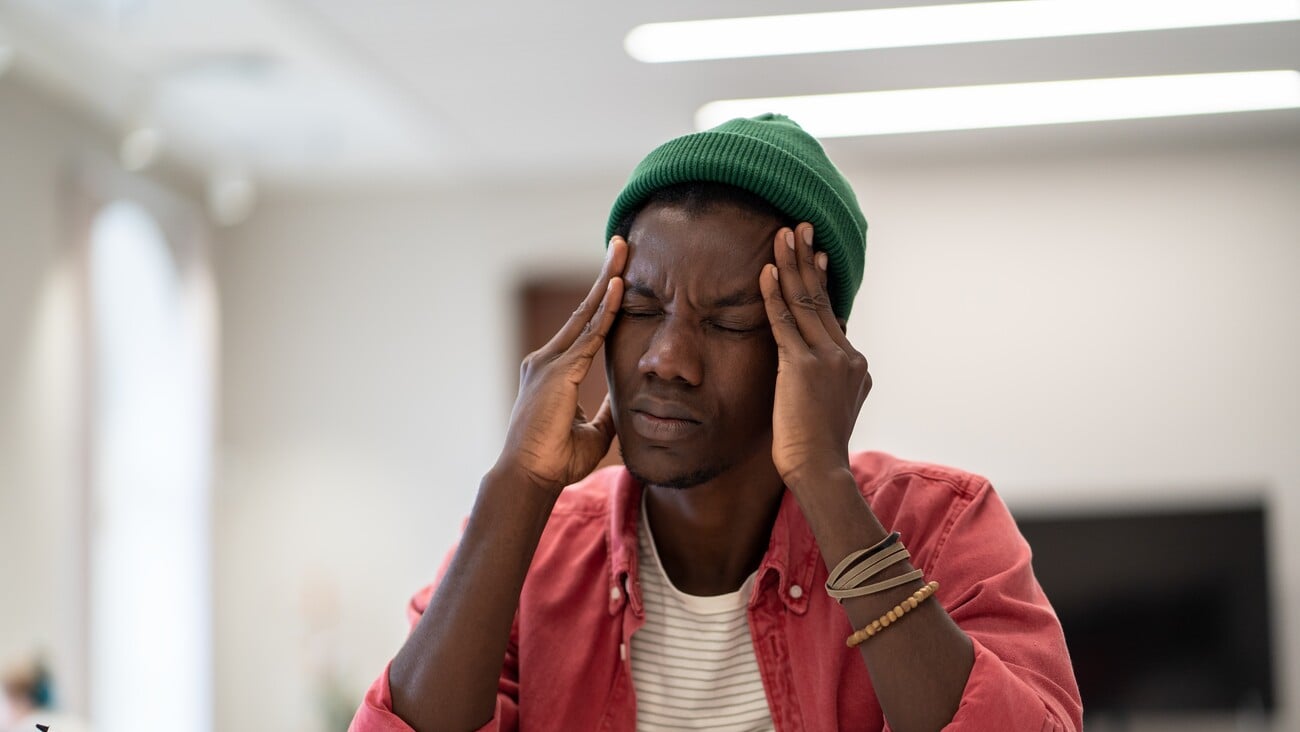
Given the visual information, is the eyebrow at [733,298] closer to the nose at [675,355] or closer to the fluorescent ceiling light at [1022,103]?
the nose at [675,355]

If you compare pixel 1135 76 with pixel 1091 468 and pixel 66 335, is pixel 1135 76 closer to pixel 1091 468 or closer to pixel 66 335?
pixel 1091 468

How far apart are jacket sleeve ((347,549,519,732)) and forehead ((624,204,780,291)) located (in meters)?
0.36

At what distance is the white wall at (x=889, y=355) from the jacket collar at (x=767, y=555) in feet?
13.9

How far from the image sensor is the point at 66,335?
4.41 m

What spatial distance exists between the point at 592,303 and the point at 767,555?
0.32 m

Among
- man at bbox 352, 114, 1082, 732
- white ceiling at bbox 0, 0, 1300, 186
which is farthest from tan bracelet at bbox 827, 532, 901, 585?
white ceiling at bbox 0, 0, 1300, 186

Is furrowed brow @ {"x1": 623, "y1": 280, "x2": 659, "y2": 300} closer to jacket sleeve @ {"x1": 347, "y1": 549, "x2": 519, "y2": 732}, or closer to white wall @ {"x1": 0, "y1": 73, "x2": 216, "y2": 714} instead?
jacket sleeve @ {"x1": 347, "y1": 549, "x2": 519, "y2": 732}

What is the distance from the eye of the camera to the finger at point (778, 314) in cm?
124

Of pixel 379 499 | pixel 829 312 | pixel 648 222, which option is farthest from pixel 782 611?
pixel 379 499

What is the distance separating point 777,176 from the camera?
4.16 feet

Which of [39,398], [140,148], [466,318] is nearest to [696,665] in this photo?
[39,398]

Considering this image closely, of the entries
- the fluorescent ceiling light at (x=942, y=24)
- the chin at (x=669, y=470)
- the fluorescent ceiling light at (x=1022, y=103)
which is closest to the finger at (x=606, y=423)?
the chin at (x=669, y=470)

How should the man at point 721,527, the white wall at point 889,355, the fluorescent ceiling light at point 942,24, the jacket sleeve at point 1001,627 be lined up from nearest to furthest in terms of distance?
the jacket sleeve at point 1001,627 < the man at point 721,527 < the fluorescent ceiling light at point 942,24 < the white wall at point 889,355

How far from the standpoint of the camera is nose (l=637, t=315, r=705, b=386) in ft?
3.99
